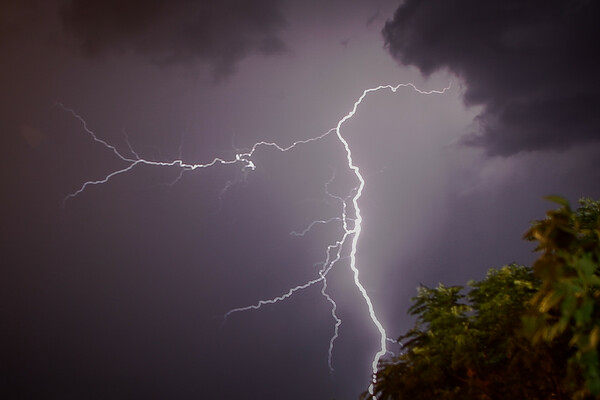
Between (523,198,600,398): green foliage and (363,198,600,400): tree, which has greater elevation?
(363,198,600,400): tree

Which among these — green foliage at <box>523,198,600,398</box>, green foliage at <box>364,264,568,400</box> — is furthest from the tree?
green foliage at <box>523,198,600,398</box>

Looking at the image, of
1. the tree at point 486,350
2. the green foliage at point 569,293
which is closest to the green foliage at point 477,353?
the tree at point 486,350

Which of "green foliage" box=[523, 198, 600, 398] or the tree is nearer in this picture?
"green foliage" box=[523, 198, 600, 398]

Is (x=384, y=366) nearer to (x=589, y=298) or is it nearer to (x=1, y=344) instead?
(x=589, y=298)

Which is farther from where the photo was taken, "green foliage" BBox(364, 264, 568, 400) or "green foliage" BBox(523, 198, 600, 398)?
"green foliage" BBox(364, 264, 568, 400)

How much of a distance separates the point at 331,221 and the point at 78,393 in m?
41.8

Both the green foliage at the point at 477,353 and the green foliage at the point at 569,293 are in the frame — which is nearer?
the green foliage at the point at 569,293

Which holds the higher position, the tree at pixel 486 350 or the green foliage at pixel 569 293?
the tree at pixel 486 350

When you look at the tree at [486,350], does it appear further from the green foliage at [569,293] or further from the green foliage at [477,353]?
the green foliage at [569,293]

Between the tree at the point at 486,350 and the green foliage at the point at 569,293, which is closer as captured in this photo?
the green foliage at the point at 569,293

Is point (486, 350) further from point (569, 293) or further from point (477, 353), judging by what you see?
point (569, 293)

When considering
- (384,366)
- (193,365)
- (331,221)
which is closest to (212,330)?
(193,365)

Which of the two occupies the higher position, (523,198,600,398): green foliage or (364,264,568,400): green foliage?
(364,264,568,400): green foliage

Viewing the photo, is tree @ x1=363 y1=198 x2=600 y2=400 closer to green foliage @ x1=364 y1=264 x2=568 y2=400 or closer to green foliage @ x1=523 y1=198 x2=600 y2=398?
green foliage @ x1=364 y1=264 x2=568 y2=400
